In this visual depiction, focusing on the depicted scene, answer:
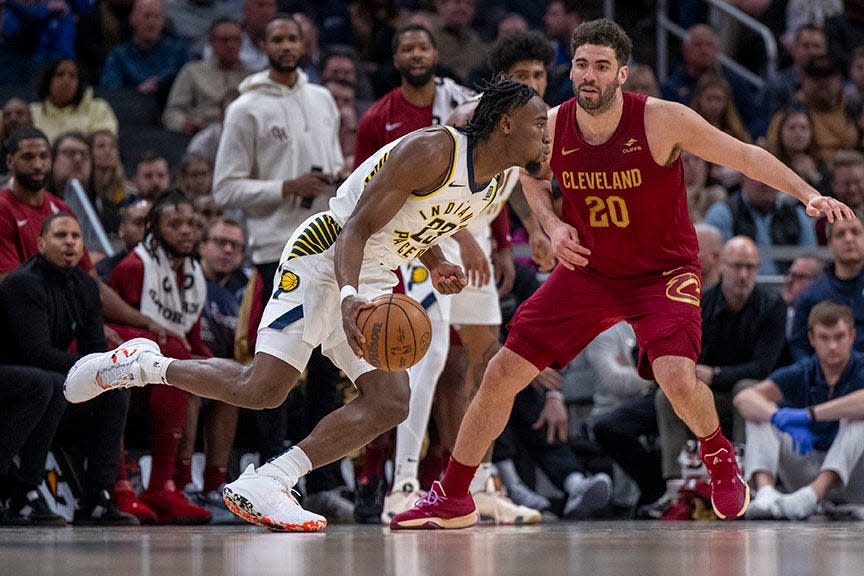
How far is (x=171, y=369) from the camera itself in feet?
19.5

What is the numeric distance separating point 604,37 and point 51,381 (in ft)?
10.6

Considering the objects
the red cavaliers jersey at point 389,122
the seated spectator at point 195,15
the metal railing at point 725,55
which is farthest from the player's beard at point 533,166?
the metal railing at point 725,55

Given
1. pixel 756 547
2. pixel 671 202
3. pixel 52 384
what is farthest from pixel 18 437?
pixel 756 547

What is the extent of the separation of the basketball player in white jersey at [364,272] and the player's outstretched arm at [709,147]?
1.94 feet

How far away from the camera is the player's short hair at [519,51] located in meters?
7.41

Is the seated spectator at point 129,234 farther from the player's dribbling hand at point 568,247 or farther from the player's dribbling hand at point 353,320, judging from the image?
the player's dribbling hand at point 353,320

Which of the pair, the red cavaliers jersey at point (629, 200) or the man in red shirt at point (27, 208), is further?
the man in red shirt at point (27, 208)

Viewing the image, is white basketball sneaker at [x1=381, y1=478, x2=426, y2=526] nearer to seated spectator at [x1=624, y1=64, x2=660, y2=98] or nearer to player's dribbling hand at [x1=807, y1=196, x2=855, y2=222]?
player's dribbling hand at [x1=807, y1=196, x2=855, y2=222]

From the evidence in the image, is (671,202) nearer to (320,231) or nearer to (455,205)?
(455,205)

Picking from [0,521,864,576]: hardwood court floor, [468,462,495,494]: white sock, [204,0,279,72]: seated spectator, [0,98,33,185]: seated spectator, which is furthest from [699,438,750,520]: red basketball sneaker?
[204,0,279,72]: seated spectator

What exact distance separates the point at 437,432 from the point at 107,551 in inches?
169

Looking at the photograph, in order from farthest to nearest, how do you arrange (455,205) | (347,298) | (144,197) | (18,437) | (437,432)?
(144,197), (437,432), (18,437), (455,205), (347,298)

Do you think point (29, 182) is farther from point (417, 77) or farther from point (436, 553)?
point (436, 553)

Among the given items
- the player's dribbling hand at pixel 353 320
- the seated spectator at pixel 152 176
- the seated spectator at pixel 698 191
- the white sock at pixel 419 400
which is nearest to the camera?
the player's dribbling hand at pixel 353 320
